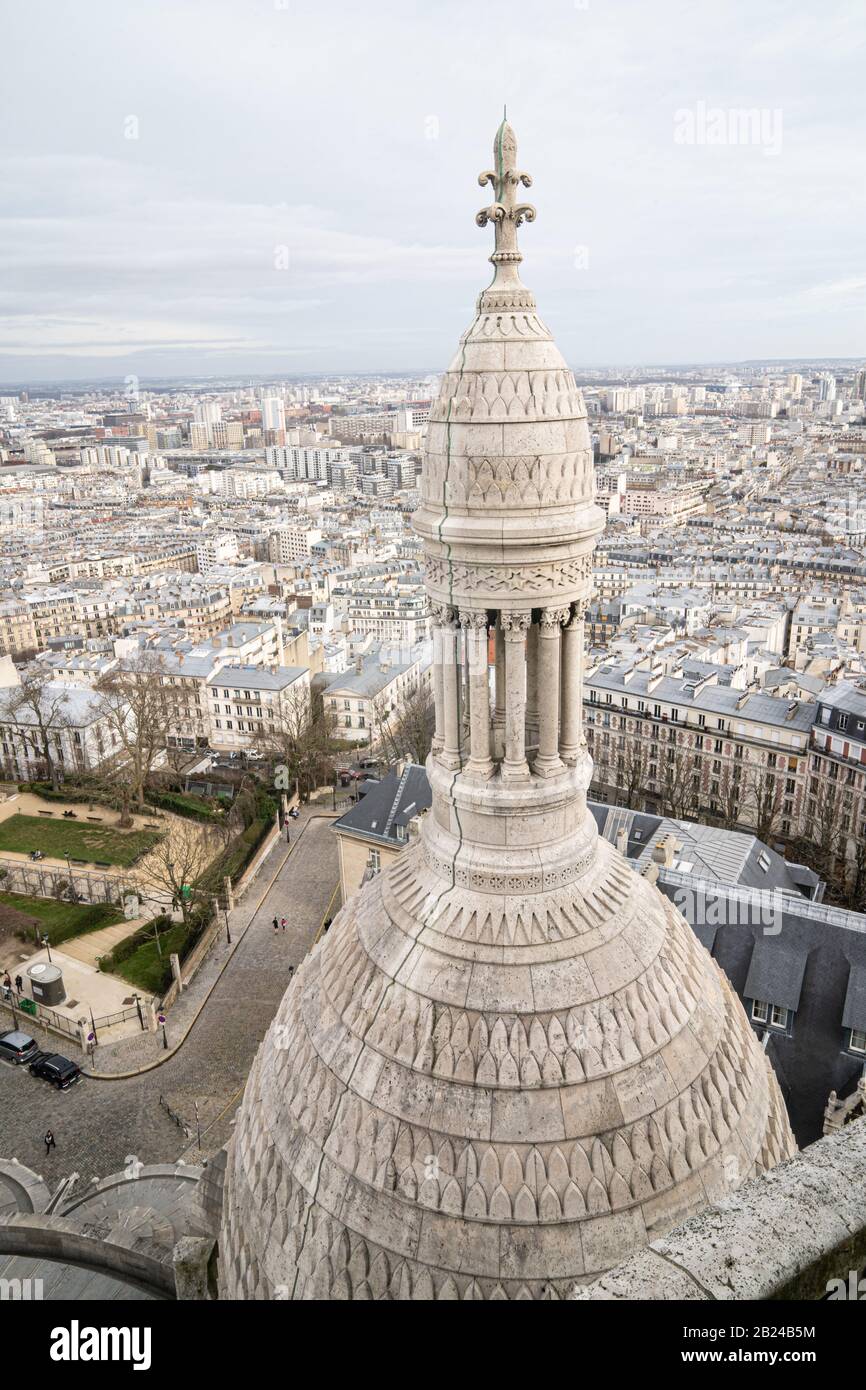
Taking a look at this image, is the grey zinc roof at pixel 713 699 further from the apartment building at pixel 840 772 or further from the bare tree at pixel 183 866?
the bare tree at pixel 183 866

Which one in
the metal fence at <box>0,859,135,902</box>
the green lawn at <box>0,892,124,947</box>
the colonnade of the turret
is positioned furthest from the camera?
the metal fence at <box>0,859,135,902</box>

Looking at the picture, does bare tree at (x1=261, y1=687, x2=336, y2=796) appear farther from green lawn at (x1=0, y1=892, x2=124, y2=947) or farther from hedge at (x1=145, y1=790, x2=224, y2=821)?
green lawn at (x1=0, y1=892, x2=124, y2=947)

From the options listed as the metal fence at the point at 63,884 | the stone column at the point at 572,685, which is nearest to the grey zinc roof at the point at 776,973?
the stone column at the point at 572,685

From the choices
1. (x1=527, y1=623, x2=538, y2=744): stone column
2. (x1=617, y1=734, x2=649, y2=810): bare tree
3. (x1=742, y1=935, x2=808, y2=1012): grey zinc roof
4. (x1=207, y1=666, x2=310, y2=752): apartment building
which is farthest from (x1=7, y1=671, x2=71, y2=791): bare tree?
(x1=527, y1=623, x2=538, y2=744): stone column

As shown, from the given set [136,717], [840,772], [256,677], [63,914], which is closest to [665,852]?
[840,772]

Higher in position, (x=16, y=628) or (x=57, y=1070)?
(x=16, y=628)

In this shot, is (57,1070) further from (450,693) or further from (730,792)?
(730,792)
